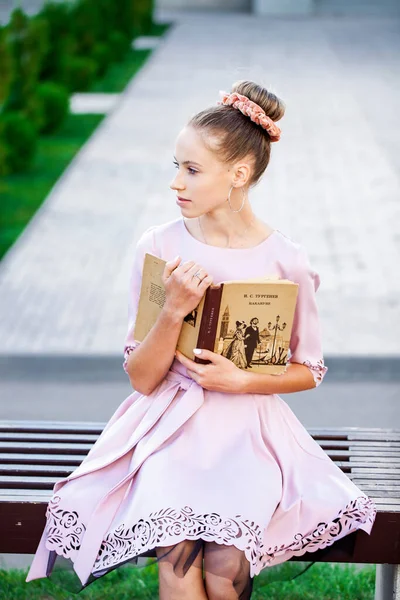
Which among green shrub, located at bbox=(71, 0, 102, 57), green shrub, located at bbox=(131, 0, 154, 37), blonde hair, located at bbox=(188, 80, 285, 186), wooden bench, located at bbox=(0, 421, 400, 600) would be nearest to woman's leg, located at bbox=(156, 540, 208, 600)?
wooden bench, located at bbox=(0, 421, 400, 600)

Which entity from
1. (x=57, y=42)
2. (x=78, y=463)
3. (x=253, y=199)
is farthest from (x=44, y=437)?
(x=57, y=42)

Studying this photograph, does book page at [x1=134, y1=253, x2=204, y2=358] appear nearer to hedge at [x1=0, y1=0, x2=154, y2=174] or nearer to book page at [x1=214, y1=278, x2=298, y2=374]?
book page at [x1=214, y1=278, x2=298, y2=374]

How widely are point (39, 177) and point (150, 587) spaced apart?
24.8 feet

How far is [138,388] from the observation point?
114 inches

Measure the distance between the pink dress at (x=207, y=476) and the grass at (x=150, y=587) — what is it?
2.67ft

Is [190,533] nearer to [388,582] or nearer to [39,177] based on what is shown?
[388,582]

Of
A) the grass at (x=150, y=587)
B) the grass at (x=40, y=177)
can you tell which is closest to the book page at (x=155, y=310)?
the grass at (x=150, y=587)

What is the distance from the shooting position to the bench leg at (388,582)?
2928 mm

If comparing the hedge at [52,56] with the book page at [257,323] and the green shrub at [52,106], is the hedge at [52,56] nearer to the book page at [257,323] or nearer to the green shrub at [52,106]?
the green shrub at [52,106]

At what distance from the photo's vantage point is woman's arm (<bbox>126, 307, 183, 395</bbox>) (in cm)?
279

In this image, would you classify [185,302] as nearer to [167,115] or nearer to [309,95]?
[167,115]

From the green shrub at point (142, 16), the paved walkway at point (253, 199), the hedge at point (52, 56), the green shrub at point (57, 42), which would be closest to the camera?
the paved walkway at point (253, 199)

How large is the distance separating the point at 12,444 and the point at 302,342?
3.19 feet

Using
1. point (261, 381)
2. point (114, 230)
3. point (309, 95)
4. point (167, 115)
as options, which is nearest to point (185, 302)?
point (261, 381)
